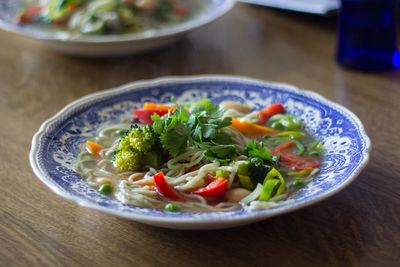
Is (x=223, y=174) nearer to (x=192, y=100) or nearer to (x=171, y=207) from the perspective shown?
(x=171, y=207)

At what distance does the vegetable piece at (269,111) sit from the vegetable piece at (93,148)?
52 cm

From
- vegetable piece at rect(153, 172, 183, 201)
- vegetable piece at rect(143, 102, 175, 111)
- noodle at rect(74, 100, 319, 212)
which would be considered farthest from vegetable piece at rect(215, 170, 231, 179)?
vegetable piece at rect(143, 102, 175, 111)

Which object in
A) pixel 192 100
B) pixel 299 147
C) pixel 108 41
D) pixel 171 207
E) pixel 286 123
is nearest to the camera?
pixel 171 207

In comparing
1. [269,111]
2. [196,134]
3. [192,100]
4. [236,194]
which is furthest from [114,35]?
[236,194]

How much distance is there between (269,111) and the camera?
2.06 meters

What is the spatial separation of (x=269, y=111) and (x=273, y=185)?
1.68 ft

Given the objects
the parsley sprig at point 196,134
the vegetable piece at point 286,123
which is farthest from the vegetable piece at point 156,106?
the vegetable piece at point 286,123

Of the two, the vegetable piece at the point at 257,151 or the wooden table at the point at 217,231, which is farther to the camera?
the vegetable piece at the point at 257,151

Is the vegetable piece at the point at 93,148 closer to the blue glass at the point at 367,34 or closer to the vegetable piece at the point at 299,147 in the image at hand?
the vegetable piece at the point at 299,147

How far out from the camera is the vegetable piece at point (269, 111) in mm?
2039

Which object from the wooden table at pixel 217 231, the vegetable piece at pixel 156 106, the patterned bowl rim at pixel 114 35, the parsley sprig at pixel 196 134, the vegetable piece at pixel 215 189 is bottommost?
the wooden table at pixel 217 231

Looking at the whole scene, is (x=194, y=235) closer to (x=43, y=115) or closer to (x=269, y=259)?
(x=269, y=259)

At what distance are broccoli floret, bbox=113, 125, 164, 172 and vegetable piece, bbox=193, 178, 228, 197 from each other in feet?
0.62

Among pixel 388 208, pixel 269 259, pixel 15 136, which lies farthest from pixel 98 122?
pixel 388 208
